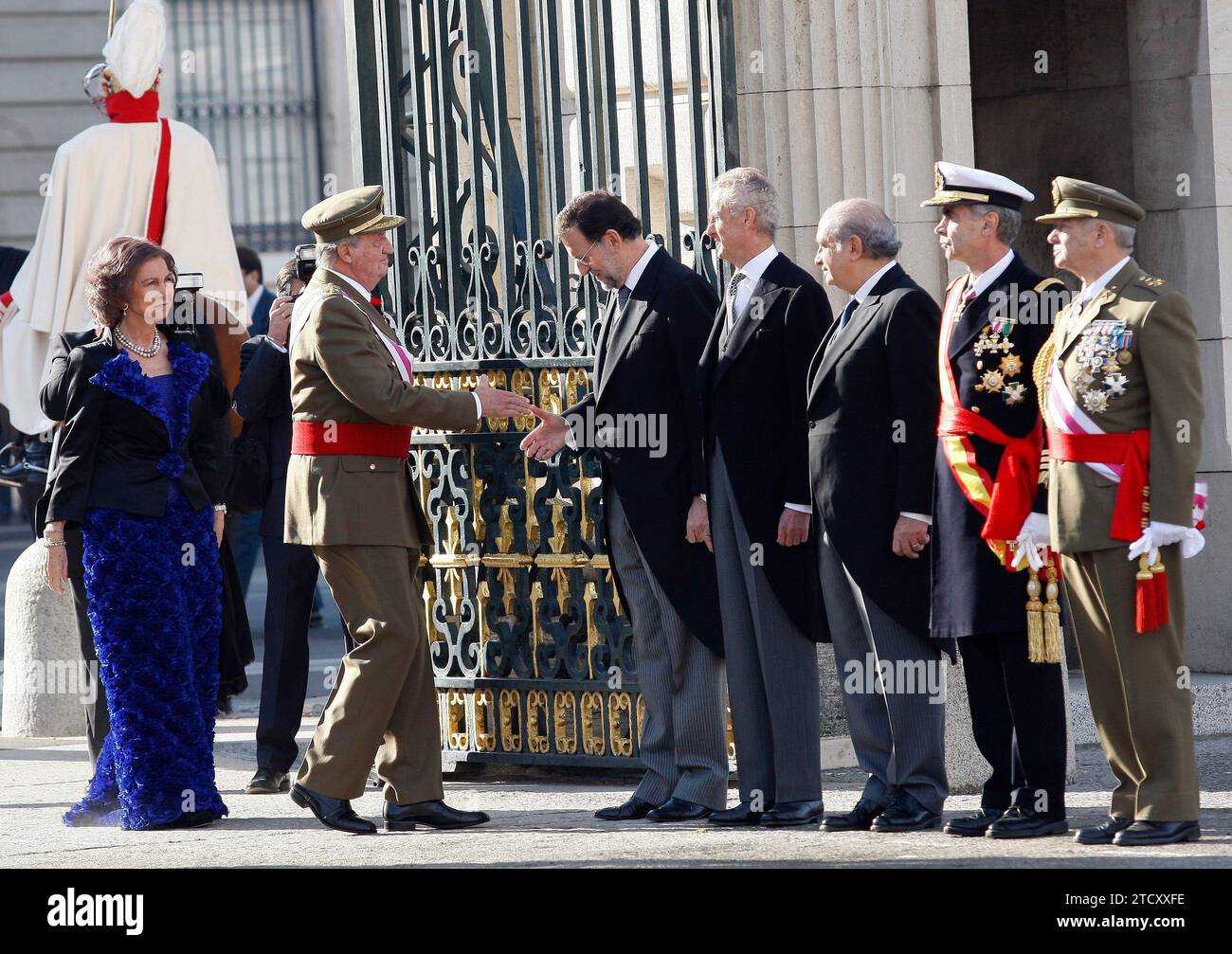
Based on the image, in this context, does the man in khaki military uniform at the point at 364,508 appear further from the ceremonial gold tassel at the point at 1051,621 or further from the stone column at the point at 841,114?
the ceremonial gold tassel at the point at 1051,621

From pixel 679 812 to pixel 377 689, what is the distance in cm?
107

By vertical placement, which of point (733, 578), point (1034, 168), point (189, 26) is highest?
point (189, 26)

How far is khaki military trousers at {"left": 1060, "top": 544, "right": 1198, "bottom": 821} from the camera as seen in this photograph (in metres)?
6.54

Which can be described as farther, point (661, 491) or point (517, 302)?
point (517, 302)

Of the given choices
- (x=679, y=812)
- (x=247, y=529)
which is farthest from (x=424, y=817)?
(x=247, y=529)

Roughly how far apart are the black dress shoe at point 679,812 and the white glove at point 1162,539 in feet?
5.75

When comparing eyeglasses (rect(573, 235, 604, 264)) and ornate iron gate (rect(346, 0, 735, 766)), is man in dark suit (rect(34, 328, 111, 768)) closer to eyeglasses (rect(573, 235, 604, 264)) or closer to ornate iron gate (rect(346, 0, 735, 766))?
ornate iron gate (rect(346, 0, 735, 766))

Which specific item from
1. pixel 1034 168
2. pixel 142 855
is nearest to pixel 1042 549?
pixel 142 855

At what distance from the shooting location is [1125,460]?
21.4 ft

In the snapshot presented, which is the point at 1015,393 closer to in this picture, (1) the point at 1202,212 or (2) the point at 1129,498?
(2) the point at 1129,498

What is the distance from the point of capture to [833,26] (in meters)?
8.16

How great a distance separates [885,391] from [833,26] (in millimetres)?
1738

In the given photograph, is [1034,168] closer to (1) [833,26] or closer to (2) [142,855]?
(1) [833,26]

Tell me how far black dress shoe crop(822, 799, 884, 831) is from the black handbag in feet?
8.40
